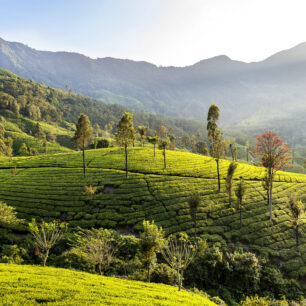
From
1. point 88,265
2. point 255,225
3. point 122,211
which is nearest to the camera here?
point 88,265

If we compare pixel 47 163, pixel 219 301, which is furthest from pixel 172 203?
pixel 47 163

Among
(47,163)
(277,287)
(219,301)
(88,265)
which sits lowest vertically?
(277,287)

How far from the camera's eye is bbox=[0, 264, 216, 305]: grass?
13914mm

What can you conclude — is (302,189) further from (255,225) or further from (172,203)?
(172,203)

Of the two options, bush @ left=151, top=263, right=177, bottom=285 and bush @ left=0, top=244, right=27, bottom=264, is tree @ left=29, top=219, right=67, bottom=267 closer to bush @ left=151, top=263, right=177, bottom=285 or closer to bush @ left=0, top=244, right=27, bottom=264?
bush @ left=0, top=244, right=27, bottom=264

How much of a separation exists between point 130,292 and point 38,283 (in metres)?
8.48

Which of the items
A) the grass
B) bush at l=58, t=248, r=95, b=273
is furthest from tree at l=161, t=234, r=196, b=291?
bush at l=58, t=248, r=95, b=273

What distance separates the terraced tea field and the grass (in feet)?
69.9

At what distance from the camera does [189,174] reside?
2537 inches

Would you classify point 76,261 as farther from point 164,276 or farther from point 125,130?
point 125,130

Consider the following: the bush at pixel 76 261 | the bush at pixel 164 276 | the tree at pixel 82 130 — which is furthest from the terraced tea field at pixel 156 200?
the bush at pixel 164 276

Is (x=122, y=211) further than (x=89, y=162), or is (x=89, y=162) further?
(x=89, y=162)

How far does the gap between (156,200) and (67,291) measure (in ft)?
114

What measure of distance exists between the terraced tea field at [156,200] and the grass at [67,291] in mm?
21309
